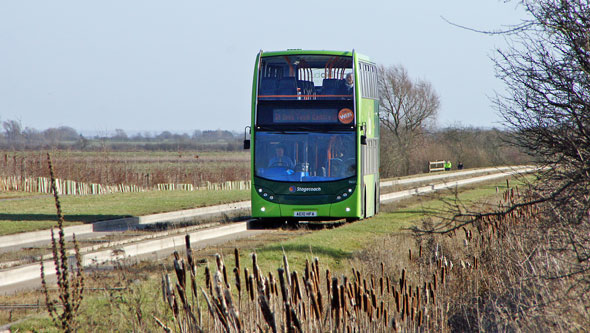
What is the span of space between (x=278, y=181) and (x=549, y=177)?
10.3m

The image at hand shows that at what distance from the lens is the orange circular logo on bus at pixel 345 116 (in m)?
19.9

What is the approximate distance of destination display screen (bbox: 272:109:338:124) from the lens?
19750mm

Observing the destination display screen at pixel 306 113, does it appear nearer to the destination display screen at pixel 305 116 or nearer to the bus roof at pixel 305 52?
the destination display screen at pixel 305 116

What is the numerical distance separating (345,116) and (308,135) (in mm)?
1087

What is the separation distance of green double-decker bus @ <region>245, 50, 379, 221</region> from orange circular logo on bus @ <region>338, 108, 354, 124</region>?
3 cm

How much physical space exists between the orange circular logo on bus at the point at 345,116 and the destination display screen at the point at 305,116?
11 centimetres

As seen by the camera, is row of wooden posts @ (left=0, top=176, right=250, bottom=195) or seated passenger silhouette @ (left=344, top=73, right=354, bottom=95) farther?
row of wooden posts @ (left=0, top=176, right=250, bottom=195)

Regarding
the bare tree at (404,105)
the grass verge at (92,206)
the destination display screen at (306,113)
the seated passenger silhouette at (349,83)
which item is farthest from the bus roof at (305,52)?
the bare tree at (404,105)

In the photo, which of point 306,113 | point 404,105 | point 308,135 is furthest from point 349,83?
point 404,105

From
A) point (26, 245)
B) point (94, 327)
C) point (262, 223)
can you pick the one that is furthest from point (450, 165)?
point (94, 327)

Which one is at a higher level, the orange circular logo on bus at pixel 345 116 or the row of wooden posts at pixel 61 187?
the orange circular logo on bus at pixel 345 116

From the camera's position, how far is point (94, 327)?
26.8 feet

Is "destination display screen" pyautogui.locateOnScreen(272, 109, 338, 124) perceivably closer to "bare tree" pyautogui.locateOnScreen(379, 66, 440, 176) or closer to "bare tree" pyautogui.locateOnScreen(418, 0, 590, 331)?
"bare tree" pyautogui.locateOnScreen(418, 0, 590, 331)

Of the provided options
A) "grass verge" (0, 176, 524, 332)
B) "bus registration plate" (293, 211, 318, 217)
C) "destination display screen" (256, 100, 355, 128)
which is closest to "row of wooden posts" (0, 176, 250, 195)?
"bus registration plate" (293, 211, 318, 217)
